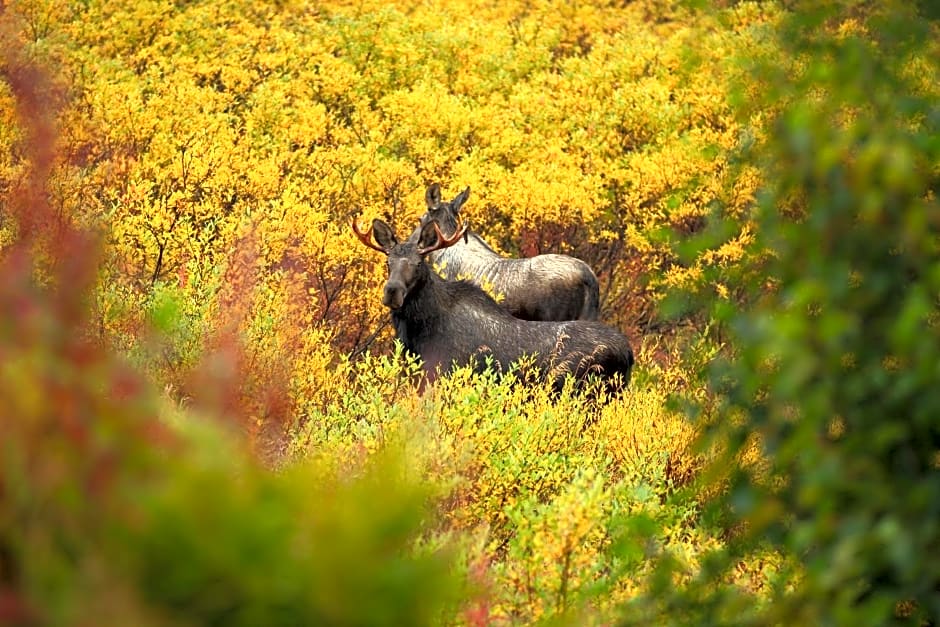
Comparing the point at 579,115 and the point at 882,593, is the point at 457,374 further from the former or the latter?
the point at 579,115

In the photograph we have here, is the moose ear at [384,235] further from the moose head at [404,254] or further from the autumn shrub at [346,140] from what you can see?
the autumn shrub at [346,140]

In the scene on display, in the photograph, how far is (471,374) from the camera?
390 inches

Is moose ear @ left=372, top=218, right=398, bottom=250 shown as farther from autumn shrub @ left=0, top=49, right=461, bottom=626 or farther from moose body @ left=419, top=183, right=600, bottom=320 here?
autumn shrub @ left=0, top=49, right=461, bottom=626

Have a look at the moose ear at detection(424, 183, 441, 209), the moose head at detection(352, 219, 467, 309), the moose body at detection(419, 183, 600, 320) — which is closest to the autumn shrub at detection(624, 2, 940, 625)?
the moose head at detection(352, 219, 467, 309)

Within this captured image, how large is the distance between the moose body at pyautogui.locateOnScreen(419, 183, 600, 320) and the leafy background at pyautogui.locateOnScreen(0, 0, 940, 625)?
108 centimetres

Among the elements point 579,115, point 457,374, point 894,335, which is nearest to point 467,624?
point 894,335

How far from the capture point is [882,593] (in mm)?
3760

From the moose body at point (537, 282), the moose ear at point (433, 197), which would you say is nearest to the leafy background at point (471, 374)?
the moose body at point (537, 282)

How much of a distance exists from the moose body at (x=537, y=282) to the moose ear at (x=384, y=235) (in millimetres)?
2424

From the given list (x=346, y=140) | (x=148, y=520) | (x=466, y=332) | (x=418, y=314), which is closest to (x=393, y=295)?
(x=418, y=314)

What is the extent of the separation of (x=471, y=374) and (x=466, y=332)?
1.11 m

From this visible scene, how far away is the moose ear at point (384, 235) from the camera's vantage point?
1084 centimetres

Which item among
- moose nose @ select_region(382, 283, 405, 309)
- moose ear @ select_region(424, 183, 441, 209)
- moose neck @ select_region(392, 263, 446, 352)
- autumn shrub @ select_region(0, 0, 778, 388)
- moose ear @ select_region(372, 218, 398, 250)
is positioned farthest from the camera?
moose ear @ select_region(424, 183, 441, 209)

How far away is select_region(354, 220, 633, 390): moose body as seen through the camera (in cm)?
1073
